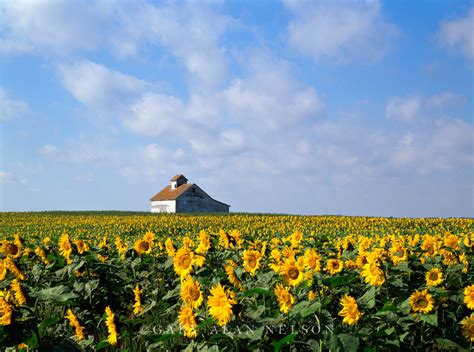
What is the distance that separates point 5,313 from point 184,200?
198 feet

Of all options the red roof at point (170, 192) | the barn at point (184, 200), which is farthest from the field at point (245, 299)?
the red roof at point (170, 192)

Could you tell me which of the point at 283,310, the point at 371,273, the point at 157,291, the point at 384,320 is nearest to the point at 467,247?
the point at 371,273

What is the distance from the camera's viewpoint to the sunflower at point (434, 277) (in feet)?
16.4

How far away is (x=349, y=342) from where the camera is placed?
3291 mm

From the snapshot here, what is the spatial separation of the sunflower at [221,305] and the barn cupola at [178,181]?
65460 millimetres

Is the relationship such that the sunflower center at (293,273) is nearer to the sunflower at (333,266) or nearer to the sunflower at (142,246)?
the sunflower at (333,266)

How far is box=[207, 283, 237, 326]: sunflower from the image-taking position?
333cm

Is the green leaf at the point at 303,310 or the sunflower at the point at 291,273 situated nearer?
the green leaf at the point at 303,310

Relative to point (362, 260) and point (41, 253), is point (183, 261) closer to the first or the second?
point (362, 260)

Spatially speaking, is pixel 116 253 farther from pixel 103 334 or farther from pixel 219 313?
pixel 219 313

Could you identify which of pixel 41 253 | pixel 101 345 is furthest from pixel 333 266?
pixel 41 253

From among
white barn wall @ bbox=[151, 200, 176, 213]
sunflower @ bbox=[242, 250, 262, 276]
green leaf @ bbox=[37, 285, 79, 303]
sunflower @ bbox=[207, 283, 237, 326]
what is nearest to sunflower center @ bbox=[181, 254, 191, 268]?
sunflower @ bbox=[242, 250, 262, 276]

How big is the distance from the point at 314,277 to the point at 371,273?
758 mm

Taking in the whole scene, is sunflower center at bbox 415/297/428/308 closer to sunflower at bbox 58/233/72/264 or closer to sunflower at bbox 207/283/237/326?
sunflower at bbox 207/283/237/326
